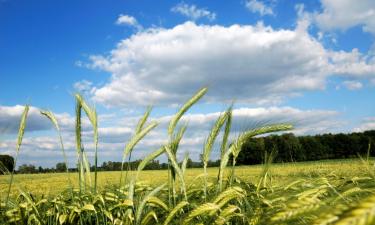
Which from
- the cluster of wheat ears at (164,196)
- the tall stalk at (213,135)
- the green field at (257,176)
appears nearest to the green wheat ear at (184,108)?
the cluster of wheat ears at (164,196)

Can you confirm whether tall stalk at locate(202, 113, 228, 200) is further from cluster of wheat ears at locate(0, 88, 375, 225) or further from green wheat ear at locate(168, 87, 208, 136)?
green wheat ear at locate(168, 87, 208, 136)

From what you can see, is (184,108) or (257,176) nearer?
(184,108)

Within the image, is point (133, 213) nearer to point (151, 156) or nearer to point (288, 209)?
point (151, 156)

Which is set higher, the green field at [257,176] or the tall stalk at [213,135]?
the tall stalk at [213,135]

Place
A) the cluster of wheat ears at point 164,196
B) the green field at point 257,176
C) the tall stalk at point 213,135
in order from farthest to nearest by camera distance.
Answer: the green field at point 257,176, the tall stalk at point 213,135, the cluster of wheat ears at point 164,196

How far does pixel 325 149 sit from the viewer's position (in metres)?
56.0

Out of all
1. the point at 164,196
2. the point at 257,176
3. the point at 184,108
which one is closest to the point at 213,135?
the point at 184,108

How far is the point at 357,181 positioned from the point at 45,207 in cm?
238

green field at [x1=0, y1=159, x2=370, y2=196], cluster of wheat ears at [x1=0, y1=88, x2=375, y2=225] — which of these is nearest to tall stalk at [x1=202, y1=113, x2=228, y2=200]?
cluster of wheat ears at [x1=0, y1=88, x2=375, y2=225]

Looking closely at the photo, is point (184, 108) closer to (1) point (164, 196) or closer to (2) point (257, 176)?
(1) point (164, 196)

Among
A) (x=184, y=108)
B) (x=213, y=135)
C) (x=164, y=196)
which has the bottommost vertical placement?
→ (x=164, y=196)

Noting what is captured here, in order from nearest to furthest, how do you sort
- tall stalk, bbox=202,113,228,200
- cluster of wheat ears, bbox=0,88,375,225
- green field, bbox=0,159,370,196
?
cluster of wheat ears, bbox=0,88,375,225, tall stalk, bbox=202,113,228,200, green field, bbox=0,159,370,196

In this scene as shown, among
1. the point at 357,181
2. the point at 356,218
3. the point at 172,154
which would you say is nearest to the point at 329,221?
the point at 356,218

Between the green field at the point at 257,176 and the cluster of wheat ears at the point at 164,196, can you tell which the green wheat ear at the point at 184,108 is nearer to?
the cluster of wheat ears at the point at 164,196
